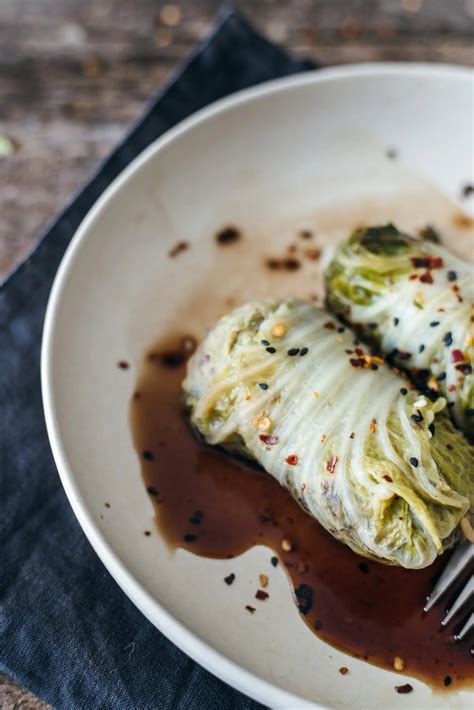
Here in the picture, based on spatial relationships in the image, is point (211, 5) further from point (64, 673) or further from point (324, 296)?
point (64, 673)

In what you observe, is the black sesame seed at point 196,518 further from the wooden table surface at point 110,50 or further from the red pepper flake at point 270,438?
the wooden table surface at point 110,50

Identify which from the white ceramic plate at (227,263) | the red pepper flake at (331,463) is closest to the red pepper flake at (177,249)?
the white ceramic plate at (227,263)

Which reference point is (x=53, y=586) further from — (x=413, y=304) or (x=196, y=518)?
(x=413, y=304)

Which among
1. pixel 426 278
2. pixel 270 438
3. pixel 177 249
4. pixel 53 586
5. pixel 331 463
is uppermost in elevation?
pixel 426 278

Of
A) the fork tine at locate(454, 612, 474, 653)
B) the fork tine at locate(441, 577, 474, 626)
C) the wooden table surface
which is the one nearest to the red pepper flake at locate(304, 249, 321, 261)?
the wooden table surface

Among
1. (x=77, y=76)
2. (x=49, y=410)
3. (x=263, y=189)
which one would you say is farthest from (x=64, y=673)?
(x=77, y=76)

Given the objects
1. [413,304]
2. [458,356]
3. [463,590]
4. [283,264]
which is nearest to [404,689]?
[463,590]

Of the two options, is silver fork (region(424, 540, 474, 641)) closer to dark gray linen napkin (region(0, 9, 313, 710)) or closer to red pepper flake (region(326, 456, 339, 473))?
red pepper flake (region(326, 456, 339, 473))
